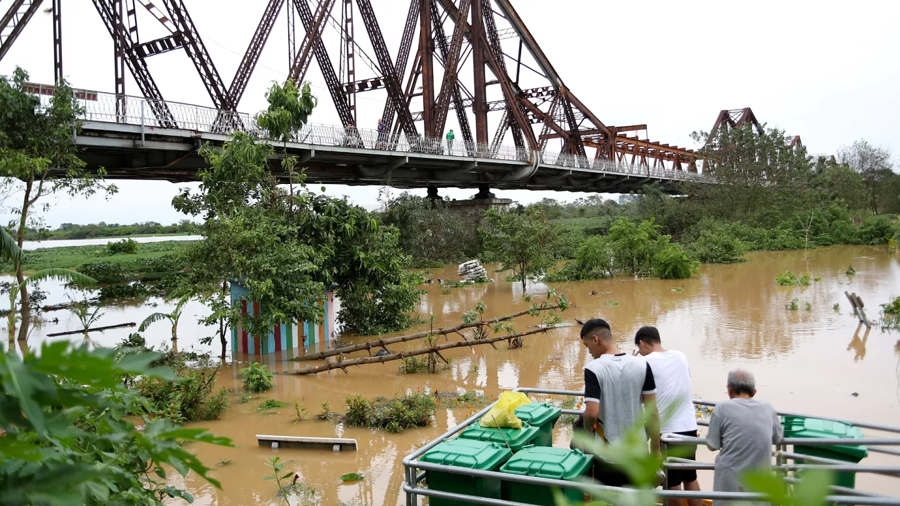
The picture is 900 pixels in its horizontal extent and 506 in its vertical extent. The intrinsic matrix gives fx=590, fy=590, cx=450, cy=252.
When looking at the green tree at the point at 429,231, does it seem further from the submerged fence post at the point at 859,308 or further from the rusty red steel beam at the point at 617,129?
the rusty red steel beam at the point at 617,129

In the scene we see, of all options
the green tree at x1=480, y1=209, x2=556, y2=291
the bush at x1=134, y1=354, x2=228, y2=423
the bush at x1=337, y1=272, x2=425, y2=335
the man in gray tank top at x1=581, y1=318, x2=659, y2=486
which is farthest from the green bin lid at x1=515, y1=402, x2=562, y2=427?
the green tree at x1=480, y1=209, x2=556, y2=291

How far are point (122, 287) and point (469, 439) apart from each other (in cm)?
2109

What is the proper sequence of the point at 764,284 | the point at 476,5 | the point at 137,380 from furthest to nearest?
the point at 476,5 → the point at 764,284 → the point at 137,380

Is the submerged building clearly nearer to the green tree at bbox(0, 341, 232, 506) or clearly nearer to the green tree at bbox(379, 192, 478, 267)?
the green tree at bbox(0, 341, 232, 506)

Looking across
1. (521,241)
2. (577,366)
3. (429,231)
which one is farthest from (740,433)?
(429,231)

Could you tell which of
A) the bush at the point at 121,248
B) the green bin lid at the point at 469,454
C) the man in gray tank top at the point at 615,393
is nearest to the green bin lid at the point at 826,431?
the man in gray tank top at the point at 615,393

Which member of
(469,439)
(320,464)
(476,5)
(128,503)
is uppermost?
(476,5)

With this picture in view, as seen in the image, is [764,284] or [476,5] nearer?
[764,284]

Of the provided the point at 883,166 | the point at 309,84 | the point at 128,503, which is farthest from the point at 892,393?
the point at 883,166

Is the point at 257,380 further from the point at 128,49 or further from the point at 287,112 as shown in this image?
the point at 128,49

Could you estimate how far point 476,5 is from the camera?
126 ft

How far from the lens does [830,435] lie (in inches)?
169

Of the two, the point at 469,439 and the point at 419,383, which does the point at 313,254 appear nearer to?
the point at 419,383

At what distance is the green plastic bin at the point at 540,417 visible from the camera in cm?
497
